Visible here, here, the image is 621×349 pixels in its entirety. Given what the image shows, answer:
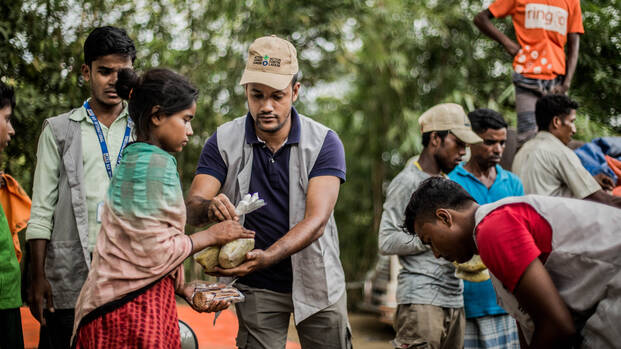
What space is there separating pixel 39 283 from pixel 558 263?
2.28 meters

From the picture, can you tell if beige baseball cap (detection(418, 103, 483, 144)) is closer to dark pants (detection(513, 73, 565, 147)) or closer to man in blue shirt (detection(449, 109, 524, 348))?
man in blue shirt (detection(449, 109, 524, 348))

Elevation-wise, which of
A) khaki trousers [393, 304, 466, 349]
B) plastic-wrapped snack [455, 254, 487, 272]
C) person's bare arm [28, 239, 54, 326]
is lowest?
khaki trousers [393, 304, 466, 349]

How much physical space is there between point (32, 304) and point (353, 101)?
6975 mm

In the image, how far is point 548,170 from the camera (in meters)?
4.23

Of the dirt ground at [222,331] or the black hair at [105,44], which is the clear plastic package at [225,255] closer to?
the black hair at [105,44]

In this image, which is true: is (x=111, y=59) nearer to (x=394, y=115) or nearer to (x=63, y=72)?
(x=63, y=72)

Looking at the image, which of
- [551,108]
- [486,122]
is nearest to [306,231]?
[486,122]

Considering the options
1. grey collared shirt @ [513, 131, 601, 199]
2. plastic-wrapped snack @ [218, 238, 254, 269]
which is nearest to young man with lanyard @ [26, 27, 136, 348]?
plastic-wrapped snack @ [218, 238, 254, 269]

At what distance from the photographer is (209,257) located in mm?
2498

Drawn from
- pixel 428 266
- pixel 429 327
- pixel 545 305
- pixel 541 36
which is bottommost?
pixel 429 327

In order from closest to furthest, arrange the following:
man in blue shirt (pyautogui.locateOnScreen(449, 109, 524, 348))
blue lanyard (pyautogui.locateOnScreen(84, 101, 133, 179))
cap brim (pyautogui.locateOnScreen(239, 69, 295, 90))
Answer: cap brim (pyautogui.locateOnScreen(239, 69, 295, 90)), blue lanyard (pyautogui.locateOnScreen(84, 101, 133, 179)), man in blue shirt (pyautogui.locateOnScreen(449, 109, 524, 348))

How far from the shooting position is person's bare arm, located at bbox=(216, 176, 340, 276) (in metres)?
2.56

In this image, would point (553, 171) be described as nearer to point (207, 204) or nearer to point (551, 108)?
point (551, 108)

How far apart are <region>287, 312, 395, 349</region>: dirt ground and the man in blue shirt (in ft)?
10.7
